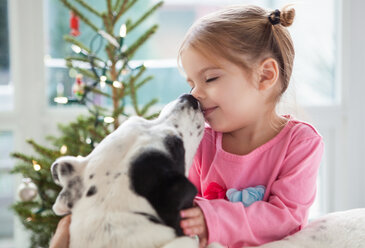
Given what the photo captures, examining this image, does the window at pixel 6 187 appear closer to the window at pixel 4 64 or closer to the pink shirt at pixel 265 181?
the window at pixel 4 64

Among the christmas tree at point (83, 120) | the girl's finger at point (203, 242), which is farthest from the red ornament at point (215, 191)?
the christmas tree at point (83, 120)

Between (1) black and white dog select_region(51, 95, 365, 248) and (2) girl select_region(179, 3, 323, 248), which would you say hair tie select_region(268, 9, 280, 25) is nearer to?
(2) girl select_region(179, 3, 323, 248)

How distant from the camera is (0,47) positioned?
3.05 m

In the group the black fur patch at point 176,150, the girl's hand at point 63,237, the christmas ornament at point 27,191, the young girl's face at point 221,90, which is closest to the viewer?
the black fur patch at point 176,150

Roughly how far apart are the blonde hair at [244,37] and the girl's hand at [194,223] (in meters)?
0.52

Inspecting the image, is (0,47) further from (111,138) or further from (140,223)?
(140,223)

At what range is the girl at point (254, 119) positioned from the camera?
1306 millimetres

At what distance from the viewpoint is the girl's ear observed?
141 centimetres

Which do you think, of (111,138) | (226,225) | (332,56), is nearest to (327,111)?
(332,56)

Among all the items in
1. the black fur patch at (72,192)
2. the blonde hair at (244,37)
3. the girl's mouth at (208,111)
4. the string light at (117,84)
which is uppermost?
the blonde hair at (244,37)

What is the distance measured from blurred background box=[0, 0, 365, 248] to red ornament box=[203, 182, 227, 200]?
5.24 feet

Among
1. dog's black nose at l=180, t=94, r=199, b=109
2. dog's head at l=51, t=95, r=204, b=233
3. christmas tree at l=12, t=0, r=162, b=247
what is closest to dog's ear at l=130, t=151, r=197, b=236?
dog's head at l=51, t=95, r=204, b=233

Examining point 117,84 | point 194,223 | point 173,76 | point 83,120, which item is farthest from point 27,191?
point 173,76

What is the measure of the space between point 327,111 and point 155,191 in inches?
106
